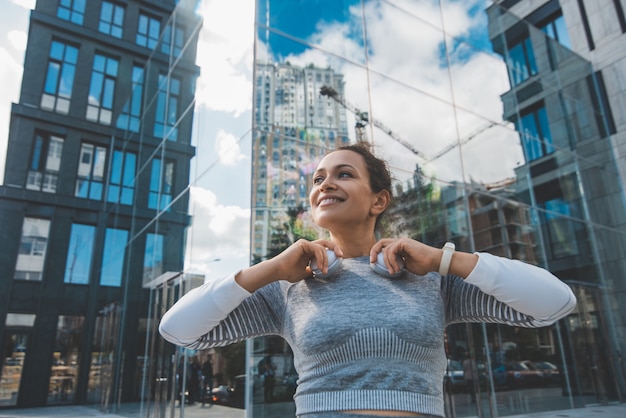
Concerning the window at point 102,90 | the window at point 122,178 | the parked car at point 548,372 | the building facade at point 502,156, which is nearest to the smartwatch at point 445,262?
the building facade at point 502,156

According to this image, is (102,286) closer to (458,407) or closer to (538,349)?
(458,407)

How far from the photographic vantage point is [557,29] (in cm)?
1345

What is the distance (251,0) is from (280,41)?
0.77 m

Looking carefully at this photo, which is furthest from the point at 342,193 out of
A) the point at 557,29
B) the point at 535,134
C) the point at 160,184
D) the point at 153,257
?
the point at 557,29

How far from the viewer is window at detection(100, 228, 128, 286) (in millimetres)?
12375

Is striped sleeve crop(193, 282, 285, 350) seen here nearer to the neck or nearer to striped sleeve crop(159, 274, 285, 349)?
striped sleeve crop(159, 274, 285, 349)

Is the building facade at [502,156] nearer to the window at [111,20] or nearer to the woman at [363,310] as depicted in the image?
the woman at [363,310]

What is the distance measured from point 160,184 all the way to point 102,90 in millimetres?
8182

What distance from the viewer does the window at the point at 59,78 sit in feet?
49.9

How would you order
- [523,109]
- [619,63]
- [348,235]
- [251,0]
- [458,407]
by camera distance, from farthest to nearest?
[619,63] → [523,109] → [458,407] → [251,0] → [348,235]

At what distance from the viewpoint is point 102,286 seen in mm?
13422

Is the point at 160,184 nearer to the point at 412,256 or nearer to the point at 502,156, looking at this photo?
the point at 502,156

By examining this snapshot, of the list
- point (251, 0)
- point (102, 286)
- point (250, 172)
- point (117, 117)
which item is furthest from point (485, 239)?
point (117, 117)

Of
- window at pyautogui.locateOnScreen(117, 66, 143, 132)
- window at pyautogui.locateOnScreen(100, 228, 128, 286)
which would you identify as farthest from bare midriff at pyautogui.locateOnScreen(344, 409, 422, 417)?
window at pyautogui.locateOnScreen(117, 66, 143, 132)
